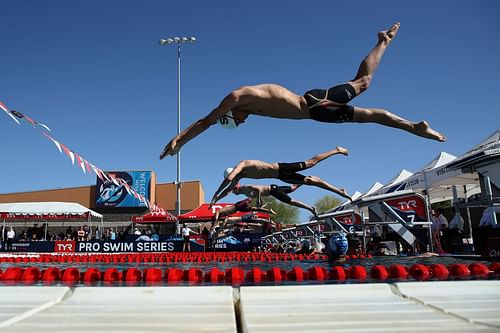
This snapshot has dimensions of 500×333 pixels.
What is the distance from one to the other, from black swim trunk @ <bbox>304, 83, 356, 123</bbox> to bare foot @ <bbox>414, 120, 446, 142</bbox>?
88 centimetres

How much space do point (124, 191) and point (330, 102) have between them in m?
41.2

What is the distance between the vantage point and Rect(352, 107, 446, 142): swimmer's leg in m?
4.83

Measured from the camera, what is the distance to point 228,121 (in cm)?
458

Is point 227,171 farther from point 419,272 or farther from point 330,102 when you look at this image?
point 419,272

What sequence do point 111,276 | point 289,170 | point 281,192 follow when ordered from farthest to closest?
point 281,192 → point 289,170 → point 111,276

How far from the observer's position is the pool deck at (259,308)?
5.73 ft

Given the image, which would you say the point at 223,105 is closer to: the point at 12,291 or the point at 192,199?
the point at 12,291

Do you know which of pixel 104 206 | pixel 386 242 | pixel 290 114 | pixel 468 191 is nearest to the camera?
pixel 290 114

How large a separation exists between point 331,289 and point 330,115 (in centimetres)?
275

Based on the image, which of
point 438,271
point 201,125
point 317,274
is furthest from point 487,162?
point 201,125

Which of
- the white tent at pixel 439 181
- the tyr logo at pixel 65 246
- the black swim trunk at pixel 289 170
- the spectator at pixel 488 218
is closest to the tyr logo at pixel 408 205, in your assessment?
the white tent at pixel 439 181

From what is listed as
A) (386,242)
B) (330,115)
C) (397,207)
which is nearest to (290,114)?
(330,115)

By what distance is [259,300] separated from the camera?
2.24m

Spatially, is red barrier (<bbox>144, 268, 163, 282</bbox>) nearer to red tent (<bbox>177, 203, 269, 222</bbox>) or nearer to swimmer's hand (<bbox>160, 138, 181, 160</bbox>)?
swimmer's hand (<bbox>160, 138, 181, 160</bbox>)
